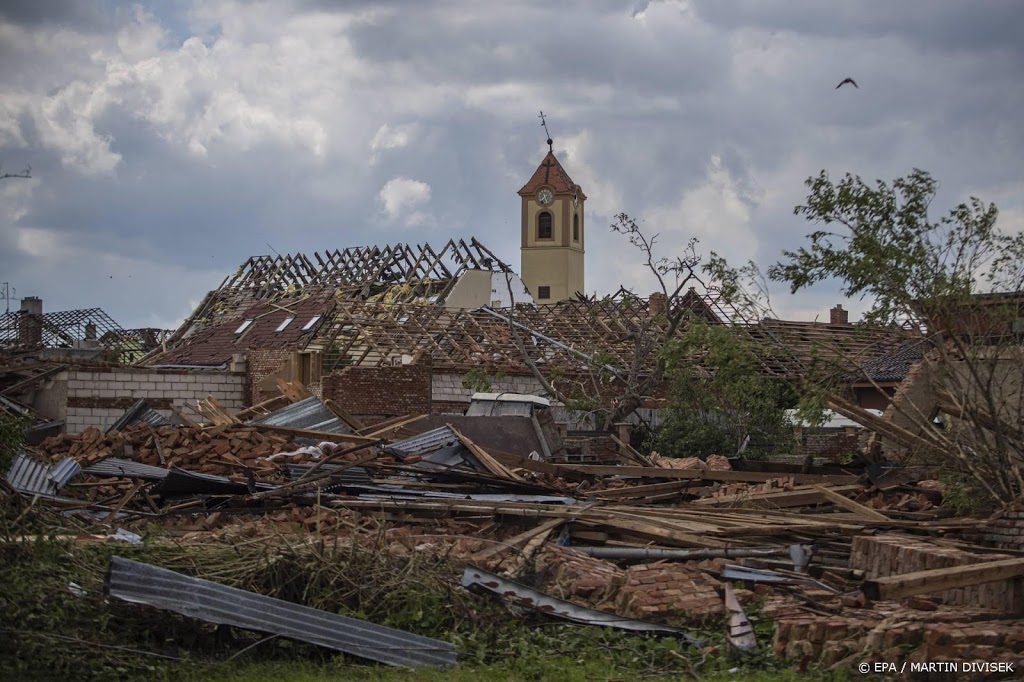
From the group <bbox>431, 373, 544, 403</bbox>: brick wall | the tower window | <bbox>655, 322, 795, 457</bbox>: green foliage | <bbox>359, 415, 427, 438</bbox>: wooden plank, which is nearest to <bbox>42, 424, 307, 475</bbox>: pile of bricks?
<bbox>359, 415, 427, 438</bbox>: wooden plank

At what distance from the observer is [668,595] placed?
9.05m

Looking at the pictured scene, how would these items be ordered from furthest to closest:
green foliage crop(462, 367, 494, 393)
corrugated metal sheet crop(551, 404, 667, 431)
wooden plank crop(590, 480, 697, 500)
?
green foliage crop(462, 367, 494, 393) < corrugated metal sheet crop(551, 404, 667, 431) < wooden plank crop(590, 480, 697, 500)

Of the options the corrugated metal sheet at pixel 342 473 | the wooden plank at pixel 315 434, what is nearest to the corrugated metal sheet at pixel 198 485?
the corrugated metal sheet at pixel 342 473

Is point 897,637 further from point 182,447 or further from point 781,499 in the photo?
point 182,447

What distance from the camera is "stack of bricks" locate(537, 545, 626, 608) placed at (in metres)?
9.36

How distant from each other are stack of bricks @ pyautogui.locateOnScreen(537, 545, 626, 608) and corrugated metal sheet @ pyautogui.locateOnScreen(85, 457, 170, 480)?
6102 mm

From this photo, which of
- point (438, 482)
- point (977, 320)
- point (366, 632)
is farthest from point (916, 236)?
point (366, 632)

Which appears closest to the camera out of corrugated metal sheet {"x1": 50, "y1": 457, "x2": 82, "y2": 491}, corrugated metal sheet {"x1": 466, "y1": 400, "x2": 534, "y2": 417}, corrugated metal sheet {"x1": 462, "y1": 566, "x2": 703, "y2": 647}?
corrugated metal sheet {"x1": 462, "y1": 566, "x2": 703, "y2": 647}

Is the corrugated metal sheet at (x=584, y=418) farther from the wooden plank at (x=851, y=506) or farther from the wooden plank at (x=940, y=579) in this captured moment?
the wooden plank at (x=940, y=579)

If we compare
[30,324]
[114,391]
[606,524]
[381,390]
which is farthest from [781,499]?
[30,324]

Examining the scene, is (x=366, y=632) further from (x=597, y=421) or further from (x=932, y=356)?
(x=597, y=421)

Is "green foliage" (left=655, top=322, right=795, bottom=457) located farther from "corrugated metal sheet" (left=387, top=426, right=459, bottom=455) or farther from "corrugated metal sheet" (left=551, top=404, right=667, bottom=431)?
"corrugated metal sheet" (left=387, top=426, right=459, bottom=455)

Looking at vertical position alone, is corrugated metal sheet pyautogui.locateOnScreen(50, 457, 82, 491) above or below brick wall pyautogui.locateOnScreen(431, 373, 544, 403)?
below

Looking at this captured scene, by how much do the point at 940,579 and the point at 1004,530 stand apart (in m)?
2.22
